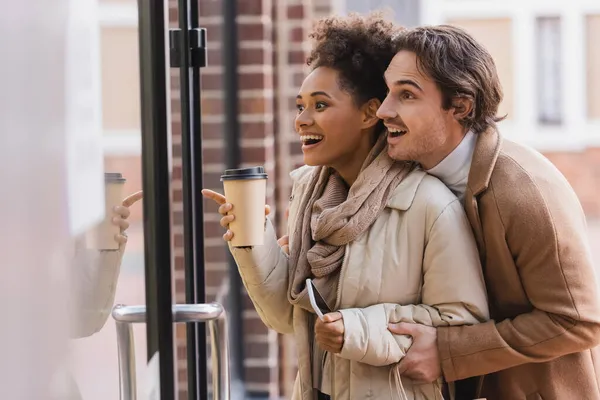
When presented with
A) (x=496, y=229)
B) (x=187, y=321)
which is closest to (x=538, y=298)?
(x=496, y=229)

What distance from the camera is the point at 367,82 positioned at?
1677 millimetres

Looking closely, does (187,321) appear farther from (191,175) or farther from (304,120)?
(191,175)

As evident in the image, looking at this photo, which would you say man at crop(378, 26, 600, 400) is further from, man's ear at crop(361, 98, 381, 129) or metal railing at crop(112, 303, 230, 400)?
metal railing at crop(112, 303, 230, 400)

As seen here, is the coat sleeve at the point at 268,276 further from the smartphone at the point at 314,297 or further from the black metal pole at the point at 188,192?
the black metal pole at the point at 188,192

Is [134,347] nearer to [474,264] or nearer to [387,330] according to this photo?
[387,330]

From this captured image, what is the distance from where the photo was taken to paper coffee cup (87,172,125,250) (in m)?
1.18

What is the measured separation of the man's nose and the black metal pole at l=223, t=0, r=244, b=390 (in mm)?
1830

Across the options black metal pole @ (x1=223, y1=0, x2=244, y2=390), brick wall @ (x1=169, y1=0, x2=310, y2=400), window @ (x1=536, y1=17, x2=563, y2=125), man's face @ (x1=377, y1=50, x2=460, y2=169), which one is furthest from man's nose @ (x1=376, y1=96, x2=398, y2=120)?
window @ (x1=536, y1=17, x2=563, y2=125)

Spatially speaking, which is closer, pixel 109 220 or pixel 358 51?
pixel 109 220

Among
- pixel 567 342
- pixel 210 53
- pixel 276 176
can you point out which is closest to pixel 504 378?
pixel 567 342

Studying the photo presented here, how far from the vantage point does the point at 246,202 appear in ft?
5.04

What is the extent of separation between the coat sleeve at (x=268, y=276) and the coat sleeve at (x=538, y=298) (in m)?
0.30

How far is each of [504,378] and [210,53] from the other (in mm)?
1652

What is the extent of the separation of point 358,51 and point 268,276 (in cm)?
45
